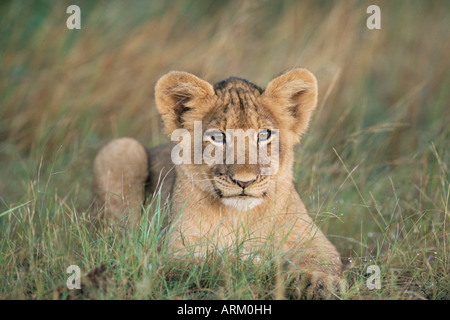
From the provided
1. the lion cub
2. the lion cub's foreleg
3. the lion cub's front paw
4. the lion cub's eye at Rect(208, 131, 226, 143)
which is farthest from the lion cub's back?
the lion cub's front paw

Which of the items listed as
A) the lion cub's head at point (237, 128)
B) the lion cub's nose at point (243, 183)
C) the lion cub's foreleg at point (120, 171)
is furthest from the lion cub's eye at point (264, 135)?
the lion cub's foreleg at point (120, 171)

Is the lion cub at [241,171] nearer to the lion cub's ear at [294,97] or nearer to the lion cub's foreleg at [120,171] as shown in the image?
the lion cub's ear at [294,97]

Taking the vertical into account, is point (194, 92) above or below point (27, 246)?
above

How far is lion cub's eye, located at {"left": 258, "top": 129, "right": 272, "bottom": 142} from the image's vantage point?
3837 millimetres

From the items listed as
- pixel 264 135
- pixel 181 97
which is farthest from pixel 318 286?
pixel 181 97

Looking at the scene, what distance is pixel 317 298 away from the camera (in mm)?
3250

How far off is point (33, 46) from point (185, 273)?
4530mm

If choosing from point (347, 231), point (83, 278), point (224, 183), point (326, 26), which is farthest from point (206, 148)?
point (326, 26)

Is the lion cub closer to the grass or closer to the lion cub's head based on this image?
the lion cub's head

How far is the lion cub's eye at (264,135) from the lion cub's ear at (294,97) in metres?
0.24

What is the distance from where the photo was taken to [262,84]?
6918 mm

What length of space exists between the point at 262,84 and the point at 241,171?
349 centimetres

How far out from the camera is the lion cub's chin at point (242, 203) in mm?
3664

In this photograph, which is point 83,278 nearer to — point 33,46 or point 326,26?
point 33,46
